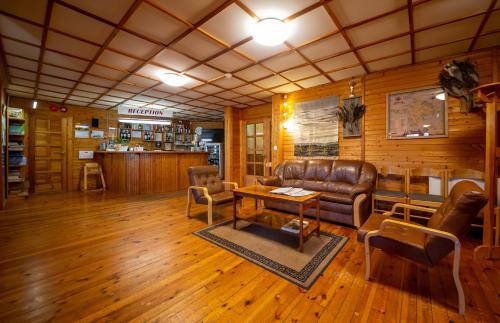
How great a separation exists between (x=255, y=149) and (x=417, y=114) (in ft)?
12.9

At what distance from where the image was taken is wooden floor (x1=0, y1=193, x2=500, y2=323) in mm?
1472

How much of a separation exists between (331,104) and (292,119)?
0.96 m

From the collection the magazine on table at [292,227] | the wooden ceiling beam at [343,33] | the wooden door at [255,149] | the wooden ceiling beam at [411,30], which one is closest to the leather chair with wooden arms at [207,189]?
the magazine on table at [292,227]

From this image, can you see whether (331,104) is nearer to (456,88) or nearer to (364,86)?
(364,86)

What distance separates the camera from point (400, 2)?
2.08m

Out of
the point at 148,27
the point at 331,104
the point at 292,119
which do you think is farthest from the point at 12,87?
the point at 331,104

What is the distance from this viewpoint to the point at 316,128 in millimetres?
4617

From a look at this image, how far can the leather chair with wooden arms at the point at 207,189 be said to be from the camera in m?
3.23

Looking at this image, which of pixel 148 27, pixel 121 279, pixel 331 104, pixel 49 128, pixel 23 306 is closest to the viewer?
pixel 23 306

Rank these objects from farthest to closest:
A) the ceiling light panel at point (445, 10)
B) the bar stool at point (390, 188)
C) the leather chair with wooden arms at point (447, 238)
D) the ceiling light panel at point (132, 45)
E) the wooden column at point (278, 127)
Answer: the wooden column at point (278, 127) < the bar stool at point (390, 188) < the ceiling light panel at point (132, 45) < the ceiling light panel at point (445, 10) < the leather chair with wooden arms at point (447, 238)

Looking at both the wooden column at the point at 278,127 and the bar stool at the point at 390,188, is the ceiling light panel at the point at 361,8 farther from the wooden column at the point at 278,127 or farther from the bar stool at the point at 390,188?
the wooden column at the point at 278,127

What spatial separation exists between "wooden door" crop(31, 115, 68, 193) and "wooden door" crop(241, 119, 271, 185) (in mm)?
5408

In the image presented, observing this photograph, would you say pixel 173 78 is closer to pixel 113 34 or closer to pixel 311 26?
pixel 113 34

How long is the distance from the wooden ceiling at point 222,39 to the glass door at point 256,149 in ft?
6.03
